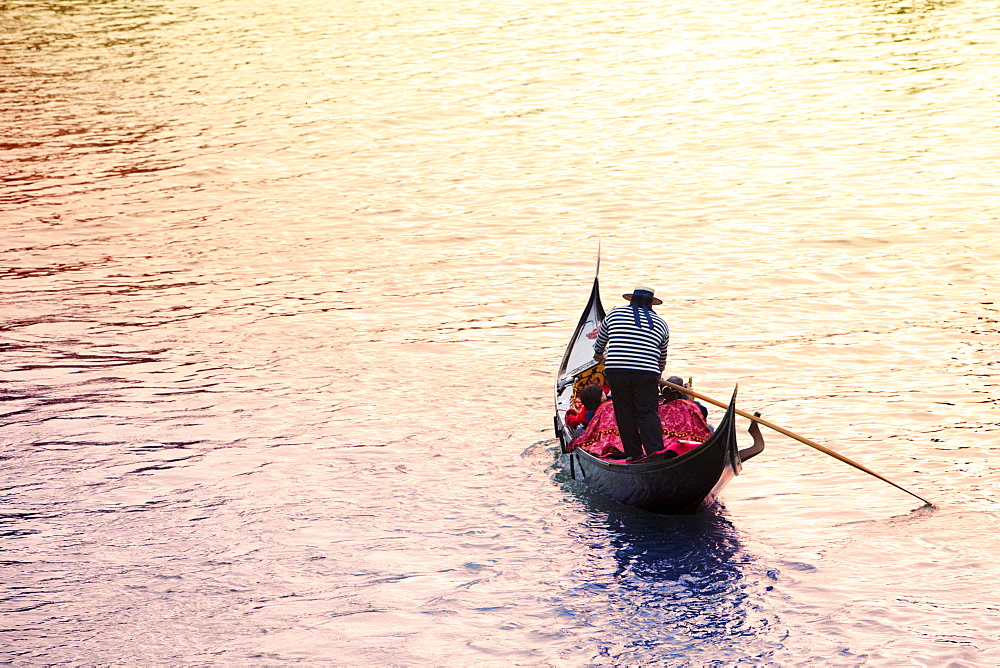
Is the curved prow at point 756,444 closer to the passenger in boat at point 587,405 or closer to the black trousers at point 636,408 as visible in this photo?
the black trousers at point 636,408

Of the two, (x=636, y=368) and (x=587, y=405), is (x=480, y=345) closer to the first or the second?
(x=587, y=405)

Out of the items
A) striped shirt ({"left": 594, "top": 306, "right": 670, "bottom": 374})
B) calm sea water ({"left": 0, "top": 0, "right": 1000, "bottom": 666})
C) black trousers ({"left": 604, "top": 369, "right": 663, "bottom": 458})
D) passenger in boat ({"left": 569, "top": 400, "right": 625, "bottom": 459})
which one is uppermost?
striped shirt ({"left": 594, "top": 306, "right": 670, "bottom": 374})

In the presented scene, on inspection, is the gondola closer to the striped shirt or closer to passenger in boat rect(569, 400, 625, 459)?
passenger in boat rect(569, 400, 625, 459)

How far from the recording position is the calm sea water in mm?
8734

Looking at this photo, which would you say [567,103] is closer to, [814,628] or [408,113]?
[408,113]

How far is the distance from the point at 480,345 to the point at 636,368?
16.5 ft

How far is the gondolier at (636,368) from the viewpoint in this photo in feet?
31.1

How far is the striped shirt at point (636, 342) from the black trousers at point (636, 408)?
6 centimetres

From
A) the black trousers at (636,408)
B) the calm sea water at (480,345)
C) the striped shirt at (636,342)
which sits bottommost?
the calm sea water at (480,345)

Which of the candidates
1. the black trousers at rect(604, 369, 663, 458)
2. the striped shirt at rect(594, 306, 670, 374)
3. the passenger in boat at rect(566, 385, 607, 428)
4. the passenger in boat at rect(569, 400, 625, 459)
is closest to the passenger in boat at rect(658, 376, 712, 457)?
the black trousers at rect(604, 369, 663, 458)

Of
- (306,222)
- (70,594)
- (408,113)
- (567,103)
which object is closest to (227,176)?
(306,222)

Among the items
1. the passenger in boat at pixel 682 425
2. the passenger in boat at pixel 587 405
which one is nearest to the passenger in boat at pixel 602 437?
the passenger in boat at pixel 587 405

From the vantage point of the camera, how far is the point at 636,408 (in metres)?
9.62

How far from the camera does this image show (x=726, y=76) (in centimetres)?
2880
